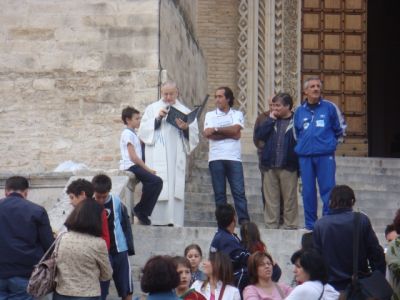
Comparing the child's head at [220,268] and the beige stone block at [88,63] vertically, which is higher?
the beige stone block at [88,63]

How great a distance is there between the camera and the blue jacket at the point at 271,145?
45.2 ft

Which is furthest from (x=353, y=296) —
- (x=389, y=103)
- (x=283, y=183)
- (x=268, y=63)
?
(x=389, y=103)

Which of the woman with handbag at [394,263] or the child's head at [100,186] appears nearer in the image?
the woman with handbag at [394,263]

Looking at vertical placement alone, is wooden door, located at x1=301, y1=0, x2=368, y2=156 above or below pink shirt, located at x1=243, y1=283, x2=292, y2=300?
above

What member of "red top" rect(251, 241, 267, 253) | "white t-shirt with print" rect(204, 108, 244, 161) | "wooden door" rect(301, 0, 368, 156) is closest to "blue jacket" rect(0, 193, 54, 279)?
"red top" rect(251, 241, 267, 253)

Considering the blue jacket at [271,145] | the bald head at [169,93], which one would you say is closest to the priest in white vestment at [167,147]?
the bald head at [169,93]

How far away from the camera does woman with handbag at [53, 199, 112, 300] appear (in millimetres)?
9539

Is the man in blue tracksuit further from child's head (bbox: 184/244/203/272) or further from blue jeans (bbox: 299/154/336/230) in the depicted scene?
child's head (bbox: 184/244/203/272)

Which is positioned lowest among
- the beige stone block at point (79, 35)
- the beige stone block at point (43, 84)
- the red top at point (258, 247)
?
the red top at point (258, 247)

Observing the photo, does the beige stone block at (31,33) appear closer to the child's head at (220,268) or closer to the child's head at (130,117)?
the child's head at (130,117)

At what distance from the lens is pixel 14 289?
10.1m

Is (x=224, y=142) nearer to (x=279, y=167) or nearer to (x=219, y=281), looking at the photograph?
(x=279, y=167)

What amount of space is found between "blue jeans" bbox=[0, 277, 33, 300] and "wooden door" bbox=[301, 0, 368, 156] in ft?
Result: 45.8

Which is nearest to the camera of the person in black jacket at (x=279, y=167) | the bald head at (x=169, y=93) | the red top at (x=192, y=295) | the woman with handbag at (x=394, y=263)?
the red top at (x=192, y=295)
